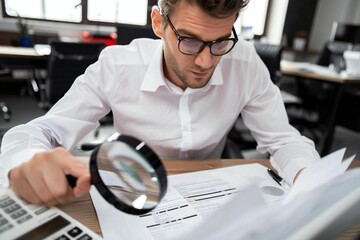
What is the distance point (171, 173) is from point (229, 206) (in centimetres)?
51

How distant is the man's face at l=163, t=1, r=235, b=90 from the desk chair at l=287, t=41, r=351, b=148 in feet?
7.65

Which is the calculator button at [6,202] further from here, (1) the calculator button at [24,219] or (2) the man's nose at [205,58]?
(2) the man's nose at [205,58]

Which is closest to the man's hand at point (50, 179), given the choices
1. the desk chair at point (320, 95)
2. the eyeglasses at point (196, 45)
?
the eyeglasses at point (196, 45)

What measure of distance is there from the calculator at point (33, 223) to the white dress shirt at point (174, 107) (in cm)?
37

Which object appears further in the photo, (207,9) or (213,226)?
(207,9)

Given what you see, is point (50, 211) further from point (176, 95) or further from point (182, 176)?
point (176, 95)

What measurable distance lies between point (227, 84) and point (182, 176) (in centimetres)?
45

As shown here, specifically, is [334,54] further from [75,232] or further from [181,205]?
[75,232]

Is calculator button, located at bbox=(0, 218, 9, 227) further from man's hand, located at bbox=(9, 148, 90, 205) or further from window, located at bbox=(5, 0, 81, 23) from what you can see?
window, located at bbox=(5, 0, 81, 23)

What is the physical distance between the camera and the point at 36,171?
493mm

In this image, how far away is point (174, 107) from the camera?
3.26ft

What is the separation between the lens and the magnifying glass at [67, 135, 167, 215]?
1.37ft

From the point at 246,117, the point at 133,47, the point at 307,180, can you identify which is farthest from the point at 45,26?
the point at 307,180

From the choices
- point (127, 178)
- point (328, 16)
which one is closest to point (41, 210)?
point (127, 178)
